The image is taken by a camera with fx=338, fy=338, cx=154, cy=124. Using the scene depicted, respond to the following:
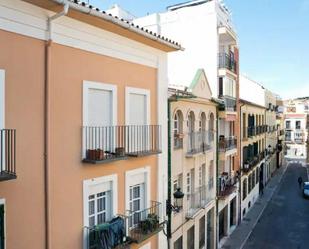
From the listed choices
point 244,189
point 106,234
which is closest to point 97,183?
point 106,234

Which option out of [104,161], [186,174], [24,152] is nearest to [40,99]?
[24,152]

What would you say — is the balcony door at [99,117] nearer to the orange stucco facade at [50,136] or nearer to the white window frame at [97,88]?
the white window frame at [97,88]

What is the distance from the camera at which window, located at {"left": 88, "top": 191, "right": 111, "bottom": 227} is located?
33.0 feet

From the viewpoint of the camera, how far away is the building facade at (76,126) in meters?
7.60

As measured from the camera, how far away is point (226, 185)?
24328mm

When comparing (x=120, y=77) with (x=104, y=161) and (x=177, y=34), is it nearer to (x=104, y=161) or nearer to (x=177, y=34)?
(x=104, y=161)

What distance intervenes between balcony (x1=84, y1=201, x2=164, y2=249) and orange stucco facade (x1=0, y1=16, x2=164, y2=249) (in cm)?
41

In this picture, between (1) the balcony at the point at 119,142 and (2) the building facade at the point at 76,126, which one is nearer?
(2) the building facade at the point at 76,126

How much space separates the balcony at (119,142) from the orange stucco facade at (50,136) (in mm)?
345

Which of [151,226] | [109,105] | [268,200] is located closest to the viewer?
[109,105]

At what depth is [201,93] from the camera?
1794cm

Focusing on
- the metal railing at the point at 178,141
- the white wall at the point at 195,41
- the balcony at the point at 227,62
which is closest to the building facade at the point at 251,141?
the balcony at the point at 227,62

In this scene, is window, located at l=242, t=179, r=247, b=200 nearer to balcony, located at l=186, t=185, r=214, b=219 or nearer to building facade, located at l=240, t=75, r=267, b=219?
building facade, located at l=240, t=75, r=267, b=219

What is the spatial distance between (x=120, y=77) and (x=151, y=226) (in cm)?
528
